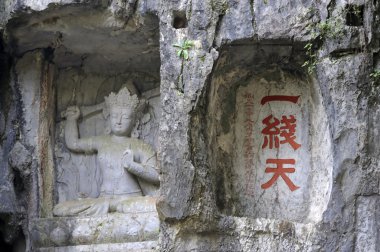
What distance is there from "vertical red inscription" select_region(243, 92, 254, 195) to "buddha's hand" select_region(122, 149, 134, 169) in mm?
1095

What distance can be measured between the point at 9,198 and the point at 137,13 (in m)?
2.04

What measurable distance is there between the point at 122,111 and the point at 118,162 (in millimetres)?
495

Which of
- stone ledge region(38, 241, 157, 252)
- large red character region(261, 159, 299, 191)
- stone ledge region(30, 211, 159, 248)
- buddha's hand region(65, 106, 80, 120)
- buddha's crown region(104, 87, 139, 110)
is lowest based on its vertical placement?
stone ledge region(38, 241, 157, 252)

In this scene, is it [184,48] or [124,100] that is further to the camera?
[124,100]

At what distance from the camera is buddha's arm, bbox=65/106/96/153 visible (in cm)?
801

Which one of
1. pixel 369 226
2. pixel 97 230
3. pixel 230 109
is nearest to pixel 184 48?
pixel 230 109

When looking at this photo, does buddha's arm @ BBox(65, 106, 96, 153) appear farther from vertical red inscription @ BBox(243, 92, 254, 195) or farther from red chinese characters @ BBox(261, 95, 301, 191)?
red chinese characters @ BBox(261, 95, 301, 191)

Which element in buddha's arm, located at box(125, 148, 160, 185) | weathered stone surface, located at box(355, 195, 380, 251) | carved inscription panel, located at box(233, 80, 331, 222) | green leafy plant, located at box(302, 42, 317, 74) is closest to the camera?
weathered stone surface, located at box(355, 195, 380, 251)

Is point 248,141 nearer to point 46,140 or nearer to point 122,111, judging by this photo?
point 122,111

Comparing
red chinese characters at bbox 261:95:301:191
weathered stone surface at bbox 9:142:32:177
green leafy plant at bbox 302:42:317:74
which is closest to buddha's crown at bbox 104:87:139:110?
weathered stone surface at bbox 9:142:32:177

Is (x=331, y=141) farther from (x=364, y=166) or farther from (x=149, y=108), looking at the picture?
(x=149, y=108)

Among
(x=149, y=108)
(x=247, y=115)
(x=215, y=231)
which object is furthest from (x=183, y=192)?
(x=149, y=108)

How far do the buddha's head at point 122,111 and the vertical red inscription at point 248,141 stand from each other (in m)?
1.18

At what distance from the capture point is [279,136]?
7.33 m
